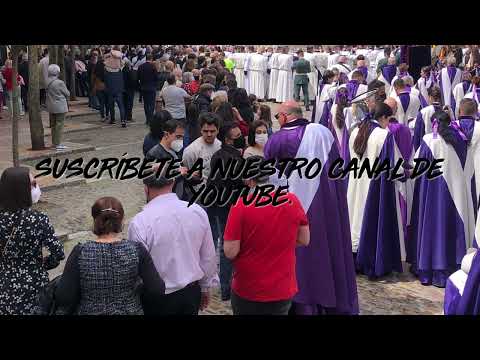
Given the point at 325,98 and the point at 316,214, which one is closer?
the point at 316,214

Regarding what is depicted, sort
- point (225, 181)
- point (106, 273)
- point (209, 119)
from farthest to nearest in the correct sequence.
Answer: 1. point (209, 119)
2. point (225, 181)
3. point (106, 273)

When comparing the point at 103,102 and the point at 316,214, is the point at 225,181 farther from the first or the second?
the point at 103,102

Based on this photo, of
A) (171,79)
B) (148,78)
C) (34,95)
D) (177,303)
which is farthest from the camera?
(148,78)

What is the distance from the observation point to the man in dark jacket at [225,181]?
5.75 m

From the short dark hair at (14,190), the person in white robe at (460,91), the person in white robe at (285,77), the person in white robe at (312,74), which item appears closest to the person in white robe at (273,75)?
the person in white robe at (285,77)

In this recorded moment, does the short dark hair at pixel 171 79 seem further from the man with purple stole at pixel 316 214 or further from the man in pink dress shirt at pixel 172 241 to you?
the man in pink dress shirt at pixel 172 241

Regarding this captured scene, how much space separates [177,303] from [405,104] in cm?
762

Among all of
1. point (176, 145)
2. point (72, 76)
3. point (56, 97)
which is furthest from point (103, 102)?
point (176, 145)

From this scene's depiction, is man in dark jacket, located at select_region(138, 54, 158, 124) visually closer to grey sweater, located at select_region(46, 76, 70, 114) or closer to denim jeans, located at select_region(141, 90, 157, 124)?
denim jeans, located at select_region(141, 90, 157, 124)

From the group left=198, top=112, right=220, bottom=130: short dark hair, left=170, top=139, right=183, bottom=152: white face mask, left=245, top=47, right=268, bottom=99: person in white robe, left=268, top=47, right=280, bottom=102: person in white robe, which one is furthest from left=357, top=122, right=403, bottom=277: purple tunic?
left=245, top=47, right=268, bottom=99: person in white robe

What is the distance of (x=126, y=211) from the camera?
9.11 metres

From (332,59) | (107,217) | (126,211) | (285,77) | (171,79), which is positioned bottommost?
(126,211)

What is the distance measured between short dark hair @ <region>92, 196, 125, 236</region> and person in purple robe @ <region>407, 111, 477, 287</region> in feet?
13.0
